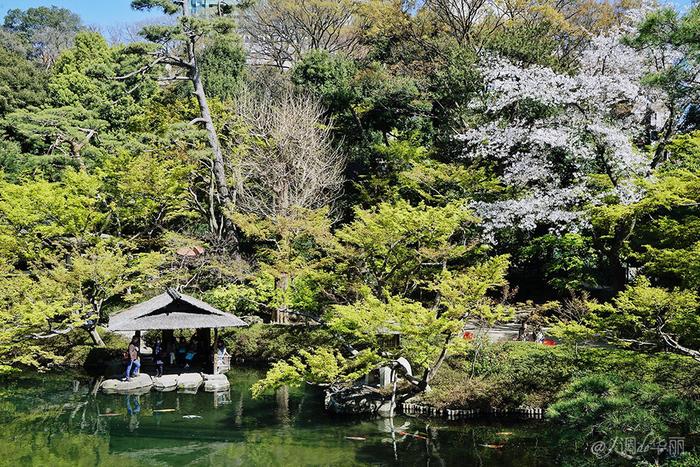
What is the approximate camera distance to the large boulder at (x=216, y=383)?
13.5m

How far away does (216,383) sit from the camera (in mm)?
13570

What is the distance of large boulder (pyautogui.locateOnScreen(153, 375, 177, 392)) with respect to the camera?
13305 mm

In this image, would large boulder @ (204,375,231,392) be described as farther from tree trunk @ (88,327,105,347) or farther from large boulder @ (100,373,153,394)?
tree trunk @ (88,327,105,347)

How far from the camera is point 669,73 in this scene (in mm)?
9969

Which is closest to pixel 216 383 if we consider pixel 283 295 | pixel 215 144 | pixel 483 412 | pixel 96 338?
pixel 283 295

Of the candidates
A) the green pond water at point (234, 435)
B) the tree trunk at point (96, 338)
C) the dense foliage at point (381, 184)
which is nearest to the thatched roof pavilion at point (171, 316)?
the dense foliage at point (381, 184)

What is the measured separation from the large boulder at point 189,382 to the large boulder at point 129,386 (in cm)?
61

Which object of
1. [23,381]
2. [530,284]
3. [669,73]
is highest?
[669,73]

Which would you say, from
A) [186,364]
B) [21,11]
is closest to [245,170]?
[186,364]

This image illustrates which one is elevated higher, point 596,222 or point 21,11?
point 21,11

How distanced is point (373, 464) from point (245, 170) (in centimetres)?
1335

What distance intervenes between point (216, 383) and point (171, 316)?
1.74m

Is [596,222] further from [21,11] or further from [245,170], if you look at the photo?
[21,11]

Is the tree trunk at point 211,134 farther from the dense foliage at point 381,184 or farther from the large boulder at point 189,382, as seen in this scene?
the large boulder at point 189,382
